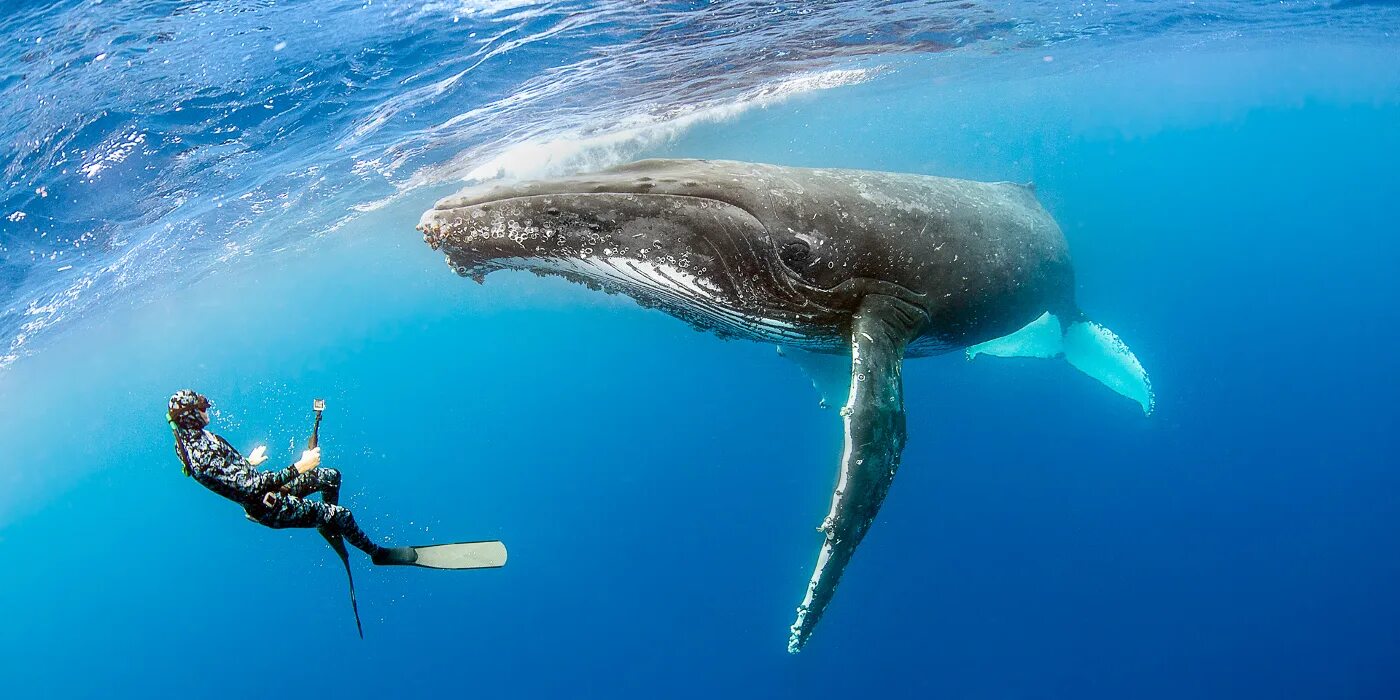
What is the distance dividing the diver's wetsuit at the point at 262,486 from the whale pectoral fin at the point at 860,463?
3371mm

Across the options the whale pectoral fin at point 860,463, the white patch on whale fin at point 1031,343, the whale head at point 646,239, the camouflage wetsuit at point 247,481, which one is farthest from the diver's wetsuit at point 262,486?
the white patch on whale fin at point 1031,343

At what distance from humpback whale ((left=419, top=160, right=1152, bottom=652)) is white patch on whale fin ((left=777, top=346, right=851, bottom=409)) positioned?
1852 mm

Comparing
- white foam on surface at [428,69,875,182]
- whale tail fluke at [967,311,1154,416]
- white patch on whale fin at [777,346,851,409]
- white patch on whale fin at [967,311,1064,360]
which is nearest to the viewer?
white patch on whale fin at [777,346,851,409]

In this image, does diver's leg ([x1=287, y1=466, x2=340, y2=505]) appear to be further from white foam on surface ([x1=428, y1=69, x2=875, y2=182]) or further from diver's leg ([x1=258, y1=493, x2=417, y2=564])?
white foam on surface ([x1=428, y1=69, x2=875, y2=182])

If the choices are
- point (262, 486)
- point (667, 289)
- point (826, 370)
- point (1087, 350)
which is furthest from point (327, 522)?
point (1087, 350)

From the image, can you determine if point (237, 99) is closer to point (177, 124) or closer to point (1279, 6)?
point (177, 124)

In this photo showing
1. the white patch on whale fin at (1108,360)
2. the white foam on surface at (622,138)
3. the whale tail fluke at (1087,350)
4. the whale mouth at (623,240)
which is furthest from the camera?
the white foam on surface at (622,138)

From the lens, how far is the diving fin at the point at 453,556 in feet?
16.3

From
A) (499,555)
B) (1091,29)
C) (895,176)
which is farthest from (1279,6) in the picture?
(499,555)

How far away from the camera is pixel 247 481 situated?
157 inches

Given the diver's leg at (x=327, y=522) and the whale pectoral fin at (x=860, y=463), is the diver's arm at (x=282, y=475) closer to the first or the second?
the diver's leg at (x=327, y=522)

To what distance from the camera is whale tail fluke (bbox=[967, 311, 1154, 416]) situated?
10.0 m

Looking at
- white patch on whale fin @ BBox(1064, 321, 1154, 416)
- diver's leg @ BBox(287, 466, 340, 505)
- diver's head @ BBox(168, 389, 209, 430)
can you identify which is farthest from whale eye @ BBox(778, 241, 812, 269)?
white patch on whale fin @ BBox(1064, 321, 1154, 416)

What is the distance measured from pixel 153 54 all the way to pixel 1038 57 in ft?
89.8
